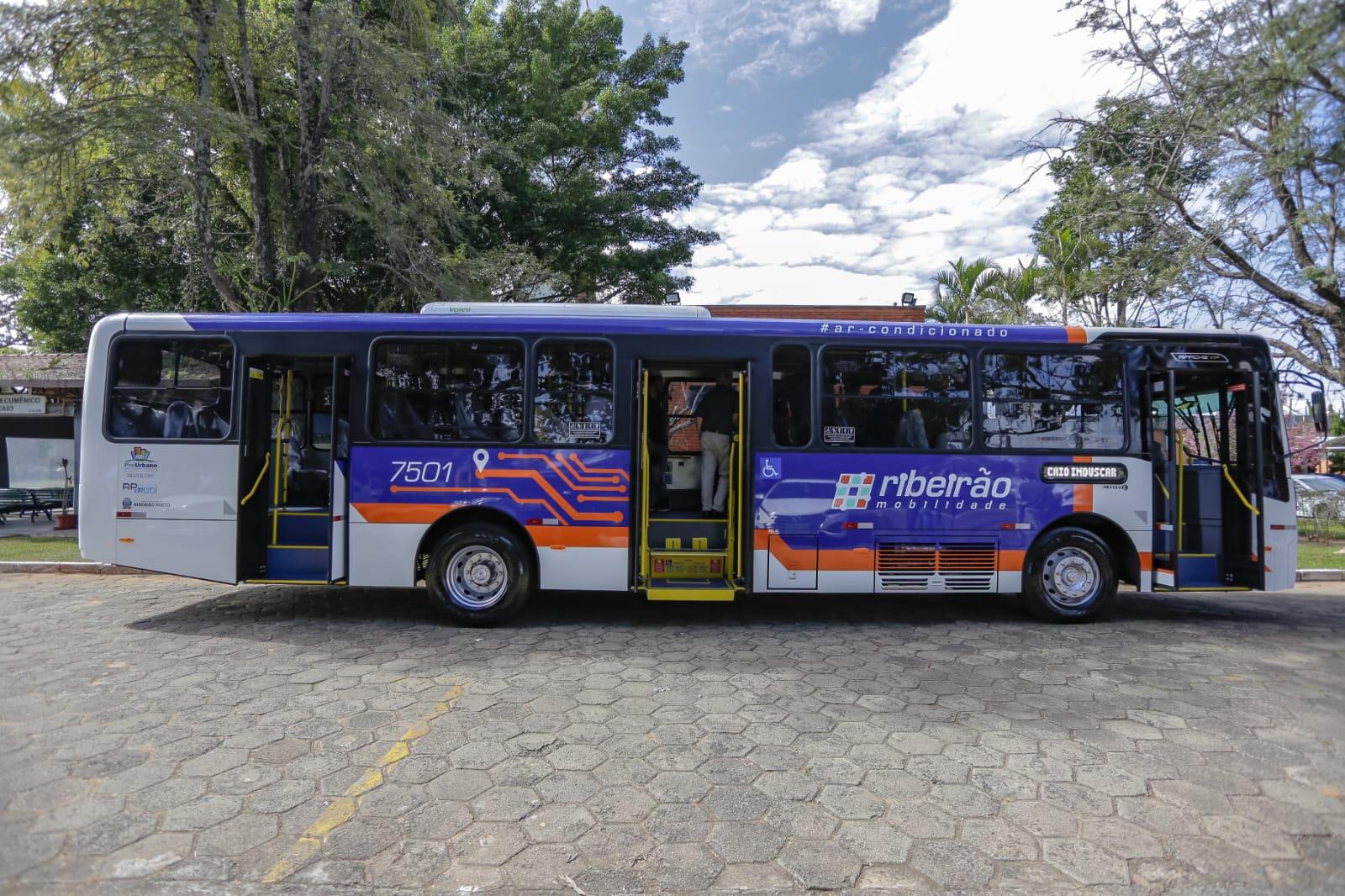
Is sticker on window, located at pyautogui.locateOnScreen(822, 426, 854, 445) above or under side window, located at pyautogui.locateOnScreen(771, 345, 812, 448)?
under

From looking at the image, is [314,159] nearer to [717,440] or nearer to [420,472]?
[420,472]

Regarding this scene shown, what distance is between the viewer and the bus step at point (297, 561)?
23.9 ft

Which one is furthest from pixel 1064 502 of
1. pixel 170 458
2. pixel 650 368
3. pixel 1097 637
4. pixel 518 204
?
pixel 518 204

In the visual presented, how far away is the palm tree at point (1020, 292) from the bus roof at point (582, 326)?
43.7ft

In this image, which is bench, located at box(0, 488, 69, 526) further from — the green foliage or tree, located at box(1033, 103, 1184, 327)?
tree, located at box(1033, 103, 1184, 327)

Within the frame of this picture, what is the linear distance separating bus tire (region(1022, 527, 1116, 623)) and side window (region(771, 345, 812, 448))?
2594mm

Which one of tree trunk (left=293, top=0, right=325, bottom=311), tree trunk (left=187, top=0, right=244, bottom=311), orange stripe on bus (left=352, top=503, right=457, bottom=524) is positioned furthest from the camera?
tree trunk (left=293, top=0, right=325, bottom=311)

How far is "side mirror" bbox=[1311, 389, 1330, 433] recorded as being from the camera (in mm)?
7301

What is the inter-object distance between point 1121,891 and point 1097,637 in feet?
14.5

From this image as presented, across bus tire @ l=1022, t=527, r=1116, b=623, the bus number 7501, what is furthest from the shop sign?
bus tire @ l=1022, t=527, r=1116, b=623

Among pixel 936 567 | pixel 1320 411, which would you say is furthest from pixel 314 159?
pixel 1320 411

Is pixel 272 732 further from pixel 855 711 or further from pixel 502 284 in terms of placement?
pixel 502 284

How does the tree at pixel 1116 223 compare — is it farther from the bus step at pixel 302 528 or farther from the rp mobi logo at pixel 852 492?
the bus step at pixel 302 528

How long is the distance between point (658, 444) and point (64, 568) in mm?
8723
